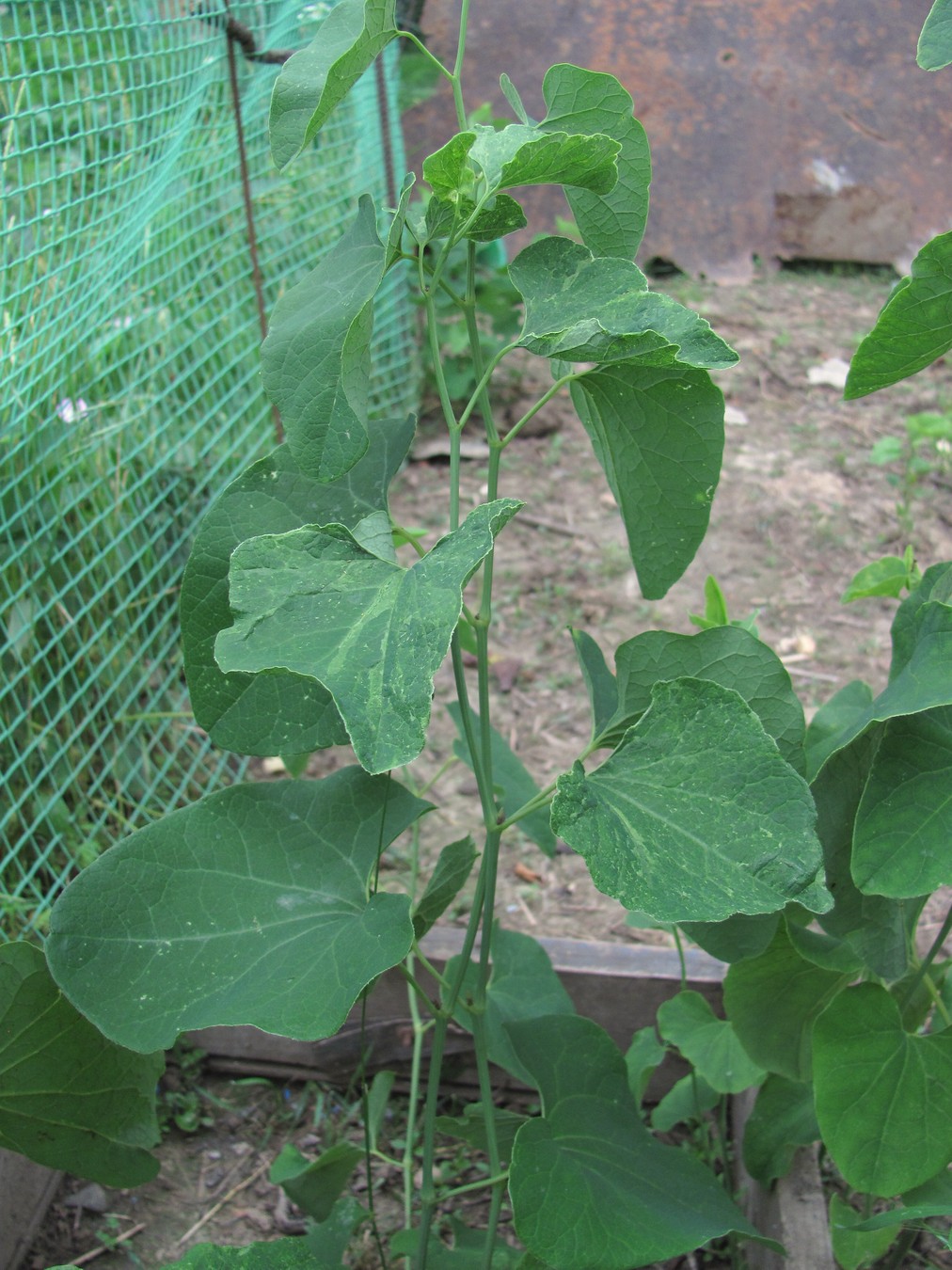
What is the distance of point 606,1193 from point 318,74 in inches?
36.9

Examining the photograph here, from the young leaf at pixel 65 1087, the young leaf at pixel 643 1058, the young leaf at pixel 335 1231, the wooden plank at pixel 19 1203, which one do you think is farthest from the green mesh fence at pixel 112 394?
the young leaf at pixel 643 1058

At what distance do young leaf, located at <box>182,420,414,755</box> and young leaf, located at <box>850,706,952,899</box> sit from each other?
45 centimetres

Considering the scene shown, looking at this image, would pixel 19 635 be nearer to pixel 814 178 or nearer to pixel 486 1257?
pixel 486 1257

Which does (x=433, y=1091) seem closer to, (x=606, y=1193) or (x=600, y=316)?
(x=606, y=1193)

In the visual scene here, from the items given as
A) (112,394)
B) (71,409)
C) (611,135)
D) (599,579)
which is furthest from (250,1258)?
(599,579)

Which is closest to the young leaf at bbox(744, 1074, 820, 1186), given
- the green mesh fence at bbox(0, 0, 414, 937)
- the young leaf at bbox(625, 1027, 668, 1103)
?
the young leaf at bbox(625, 1027, 668, 1103)

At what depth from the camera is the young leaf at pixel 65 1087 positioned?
1052 millimetres

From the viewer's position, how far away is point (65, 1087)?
3.60ft

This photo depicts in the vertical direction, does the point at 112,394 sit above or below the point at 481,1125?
above

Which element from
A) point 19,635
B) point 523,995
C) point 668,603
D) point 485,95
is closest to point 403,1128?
point 523,995

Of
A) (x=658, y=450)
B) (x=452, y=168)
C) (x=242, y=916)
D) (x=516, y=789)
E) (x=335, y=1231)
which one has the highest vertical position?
(x=452, y=168)

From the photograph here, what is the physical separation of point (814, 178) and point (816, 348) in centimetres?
108

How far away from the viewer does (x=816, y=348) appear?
4.01 meters

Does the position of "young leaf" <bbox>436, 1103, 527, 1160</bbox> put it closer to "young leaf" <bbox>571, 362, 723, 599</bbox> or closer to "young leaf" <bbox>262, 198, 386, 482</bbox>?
"young leaf" <bbox>571, 362, 723, 599</bbox>
